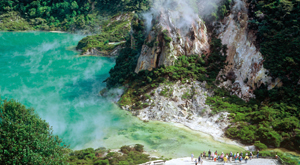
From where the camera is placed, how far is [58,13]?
16250cm

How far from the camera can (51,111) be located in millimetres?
54062

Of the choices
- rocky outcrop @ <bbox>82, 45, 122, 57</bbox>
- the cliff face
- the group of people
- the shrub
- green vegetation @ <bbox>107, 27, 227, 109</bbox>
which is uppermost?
rocky outcrop @ <bbox>82, 45, 122, 57</bbox>

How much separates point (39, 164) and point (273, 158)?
29325 mm

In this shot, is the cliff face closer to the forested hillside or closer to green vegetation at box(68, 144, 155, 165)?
the forested hillside

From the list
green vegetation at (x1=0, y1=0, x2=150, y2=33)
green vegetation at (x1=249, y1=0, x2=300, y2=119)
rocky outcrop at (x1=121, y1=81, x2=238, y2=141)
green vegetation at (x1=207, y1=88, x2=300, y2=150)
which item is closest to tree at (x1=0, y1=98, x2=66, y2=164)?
rocky outcrop at (x1=121, y1=81, x2=238, y2=141)

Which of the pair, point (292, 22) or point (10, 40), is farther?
point (10, 40)

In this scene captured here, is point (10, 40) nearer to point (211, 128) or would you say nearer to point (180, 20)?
point (180, 20)

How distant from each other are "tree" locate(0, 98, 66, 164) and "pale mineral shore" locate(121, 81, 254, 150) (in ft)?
73.4

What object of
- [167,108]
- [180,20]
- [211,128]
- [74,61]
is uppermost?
[74,61]

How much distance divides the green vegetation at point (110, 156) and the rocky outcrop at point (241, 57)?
78.5ft

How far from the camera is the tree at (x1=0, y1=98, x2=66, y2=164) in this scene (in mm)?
25656

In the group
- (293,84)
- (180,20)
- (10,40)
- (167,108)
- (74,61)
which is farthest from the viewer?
(10,40)

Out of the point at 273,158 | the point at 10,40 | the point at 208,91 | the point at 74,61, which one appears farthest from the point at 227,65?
the point at 10,40

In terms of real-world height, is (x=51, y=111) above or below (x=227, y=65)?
below
